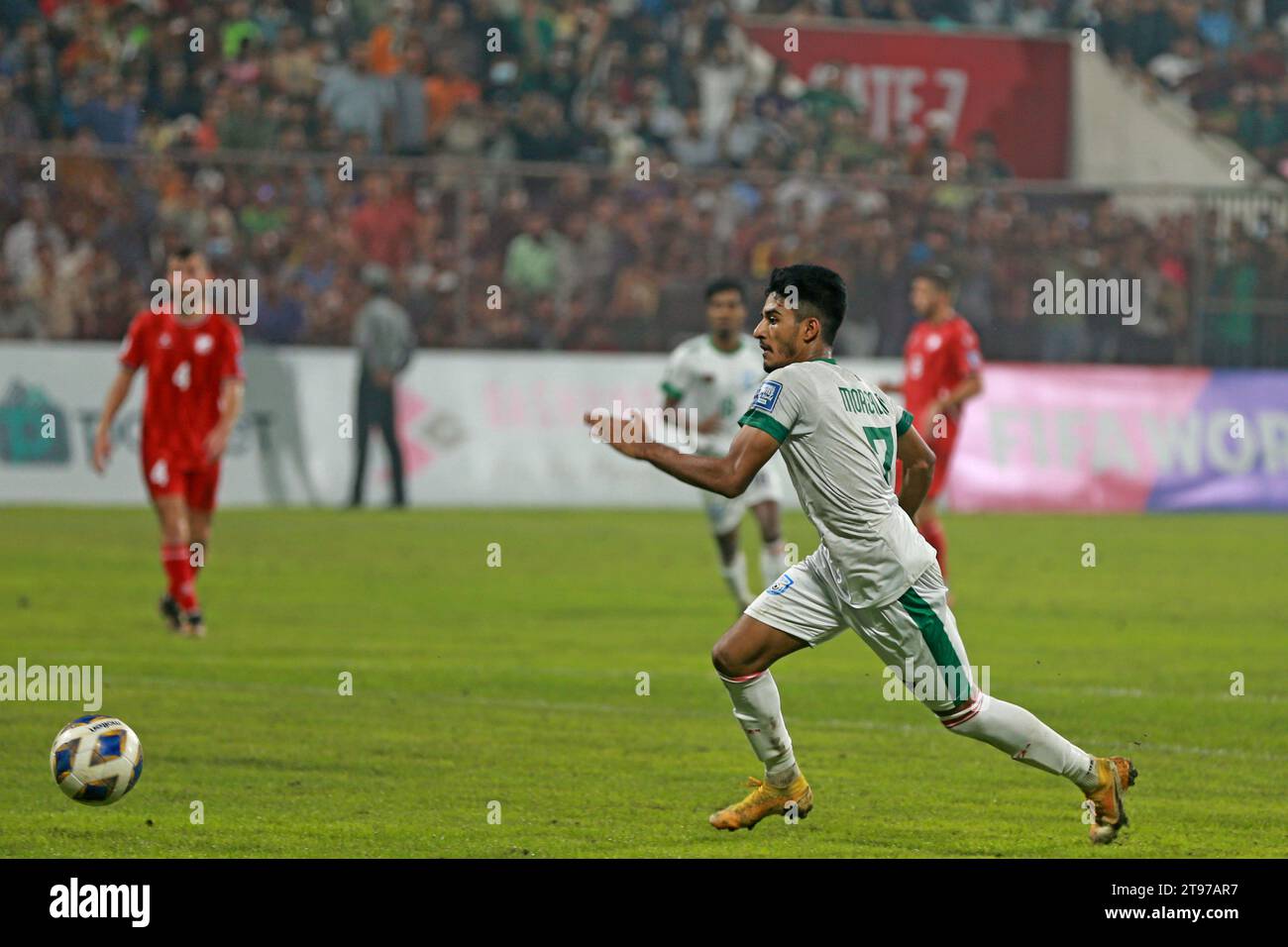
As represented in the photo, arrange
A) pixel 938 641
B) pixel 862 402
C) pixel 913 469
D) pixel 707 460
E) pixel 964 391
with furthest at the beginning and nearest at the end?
pixel 964 391 → pixel 913 469 → pixel 862 402 → pixel 938 641 → pixel 707 460

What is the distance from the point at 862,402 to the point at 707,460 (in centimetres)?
68

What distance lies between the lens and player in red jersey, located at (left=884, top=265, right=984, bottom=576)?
16.2 metres

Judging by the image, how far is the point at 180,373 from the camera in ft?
47.9

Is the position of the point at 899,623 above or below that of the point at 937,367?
below

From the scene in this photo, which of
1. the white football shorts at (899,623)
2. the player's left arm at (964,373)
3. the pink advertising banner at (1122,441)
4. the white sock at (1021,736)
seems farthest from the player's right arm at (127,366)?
the pink advertising banner at (1122,441)

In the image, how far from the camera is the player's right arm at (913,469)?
8.22 m

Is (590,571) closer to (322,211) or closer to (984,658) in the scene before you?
(984,658)

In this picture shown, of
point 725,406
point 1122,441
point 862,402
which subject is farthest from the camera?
point 1122,441

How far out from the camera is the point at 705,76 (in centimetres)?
2952

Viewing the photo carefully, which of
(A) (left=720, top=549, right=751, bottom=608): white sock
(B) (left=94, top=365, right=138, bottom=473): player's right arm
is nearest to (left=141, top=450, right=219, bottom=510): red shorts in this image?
(B) (left=94, top=365, right=138, bottom=473): player's right arm

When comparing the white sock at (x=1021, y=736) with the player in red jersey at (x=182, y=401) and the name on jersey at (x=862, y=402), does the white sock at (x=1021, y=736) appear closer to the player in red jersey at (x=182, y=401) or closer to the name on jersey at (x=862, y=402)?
the name on jersey at (x=862, y=402)

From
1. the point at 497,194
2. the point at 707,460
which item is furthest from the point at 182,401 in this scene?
the point at 497,194

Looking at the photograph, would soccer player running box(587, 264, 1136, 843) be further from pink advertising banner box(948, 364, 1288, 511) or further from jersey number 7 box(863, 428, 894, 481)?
pink advertising banner box(948, 364, 1288, 511)

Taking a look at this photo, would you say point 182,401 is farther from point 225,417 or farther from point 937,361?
point 937,361
